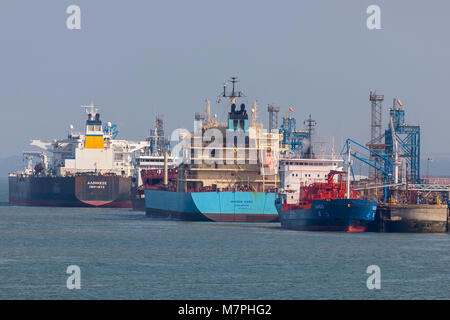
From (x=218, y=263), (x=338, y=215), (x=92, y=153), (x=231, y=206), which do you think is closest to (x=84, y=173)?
Answer: (x=92, y=153)

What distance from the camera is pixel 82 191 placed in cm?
10712

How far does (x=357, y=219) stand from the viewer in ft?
209

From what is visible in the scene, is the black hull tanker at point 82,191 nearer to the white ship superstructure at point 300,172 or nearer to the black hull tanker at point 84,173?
the black hull tanker at point 84,173

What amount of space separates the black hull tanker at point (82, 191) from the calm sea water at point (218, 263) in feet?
125

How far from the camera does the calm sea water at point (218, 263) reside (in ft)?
127

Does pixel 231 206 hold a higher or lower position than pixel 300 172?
lower

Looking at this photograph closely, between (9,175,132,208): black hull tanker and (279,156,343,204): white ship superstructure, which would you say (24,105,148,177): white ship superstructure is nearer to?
(9,175,132,208): black hull tanker

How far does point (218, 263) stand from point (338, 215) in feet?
59.7

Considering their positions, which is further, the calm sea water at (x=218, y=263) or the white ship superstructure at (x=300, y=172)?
the white ship superstructure at (x=300, y=172)

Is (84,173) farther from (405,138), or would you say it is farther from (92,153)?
(405,138)

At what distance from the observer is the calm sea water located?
38594 millimetres

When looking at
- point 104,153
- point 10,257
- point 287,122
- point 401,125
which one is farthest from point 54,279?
point 287,122

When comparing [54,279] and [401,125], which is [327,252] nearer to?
[54,279]

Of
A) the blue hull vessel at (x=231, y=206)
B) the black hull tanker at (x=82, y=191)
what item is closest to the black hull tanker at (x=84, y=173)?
the black hull tanker at (x=82, y=191)
